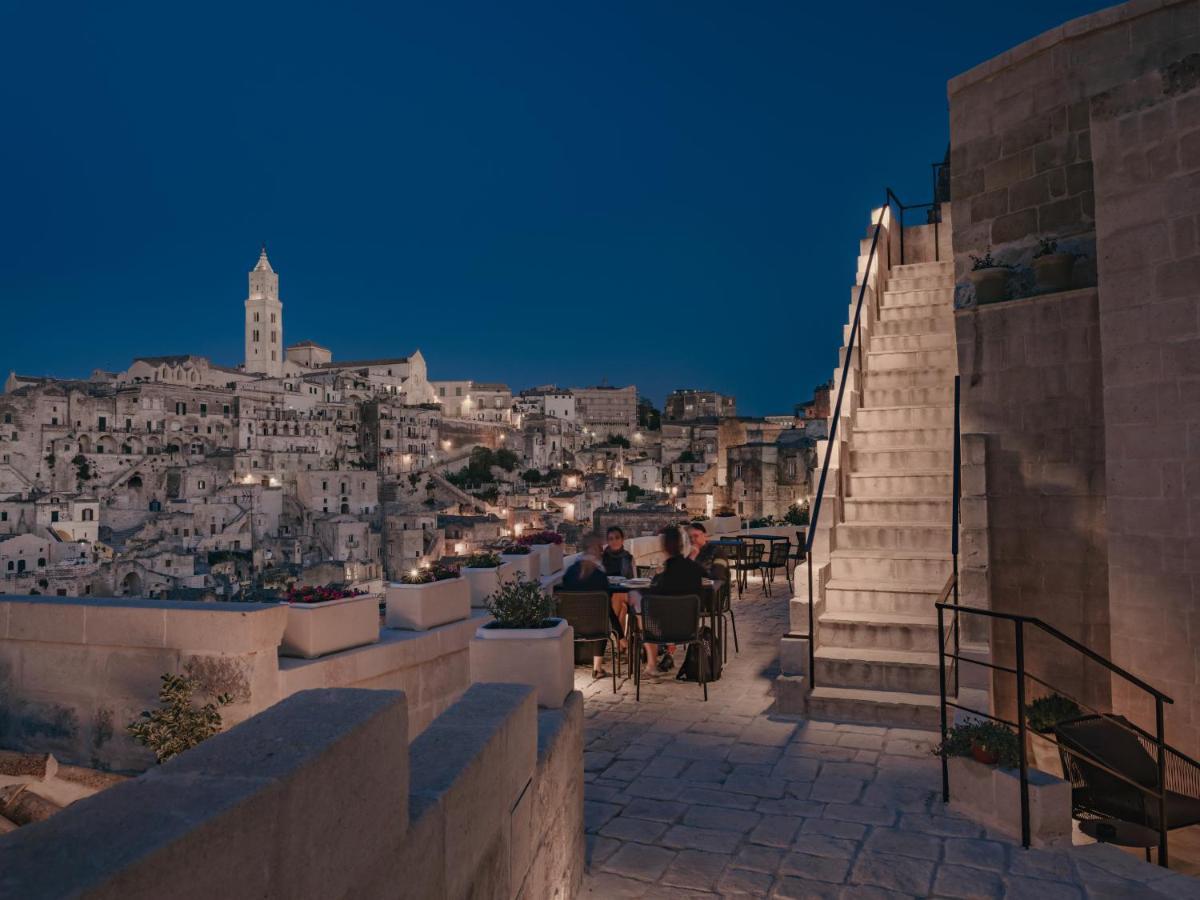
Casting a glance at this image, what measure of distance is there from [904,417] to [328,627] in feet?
24.8

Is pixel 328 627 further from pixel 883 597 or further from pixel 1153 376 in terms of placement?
pixel 1153 376

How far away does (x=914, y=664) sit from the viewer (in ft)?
22.9

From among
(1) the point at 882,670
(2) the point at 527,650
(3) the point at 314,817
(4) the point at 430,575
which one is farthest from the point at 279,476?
(3) the point at 314,817

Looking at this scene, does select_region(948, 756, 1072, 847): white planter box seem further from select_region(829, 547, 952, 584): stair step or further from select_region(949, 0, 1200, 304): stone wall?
select_region(949, 0, 1200, 304): stone wall

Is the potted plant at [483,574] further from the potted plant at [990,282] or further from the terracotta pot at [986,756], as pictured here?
the potted plant at [990,282]

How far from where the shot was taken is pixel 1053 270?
8.27 m

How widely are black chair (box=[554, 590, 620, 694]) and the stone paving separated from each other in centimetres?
89

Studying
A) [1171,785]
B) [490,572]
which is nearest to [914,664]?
[1171,785]

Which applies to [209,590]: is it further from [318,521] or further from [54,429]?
[54,429]

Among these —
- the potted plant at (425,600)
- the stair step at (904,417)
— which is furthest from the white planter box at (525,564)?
the stair step at (904,417)

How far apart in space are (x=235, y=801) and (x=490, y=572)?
8.27 m

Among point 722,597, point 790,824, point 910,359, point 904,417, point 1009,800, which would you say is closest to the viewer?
point 1009,800

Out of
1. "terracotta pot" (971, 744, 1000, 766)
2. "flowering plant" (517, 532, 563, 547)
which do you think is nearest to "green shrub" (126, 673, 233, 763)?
"terracotta pot" (971, 744, 1000, 766)

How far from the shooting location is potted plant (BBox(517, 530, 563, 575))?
12.1 meters
